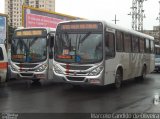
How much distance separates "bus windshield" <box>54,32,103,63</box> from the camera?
1436 cm

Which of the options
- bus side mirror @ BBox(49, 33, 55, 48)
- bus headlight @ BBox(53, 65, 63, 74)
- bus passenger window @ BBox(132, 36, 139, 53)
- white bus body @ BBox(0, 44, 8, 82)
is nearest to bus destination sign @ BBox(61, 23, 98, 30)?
bus headlight @ BBox(53, 65, 63, 74)

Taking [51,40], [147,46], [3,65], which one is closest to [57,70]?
[3,65]

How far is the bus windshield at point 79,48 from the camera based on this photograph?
14.4 metres

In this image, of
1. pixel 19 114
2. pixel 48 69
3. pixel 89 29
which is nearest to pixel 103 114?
pixel 19 114

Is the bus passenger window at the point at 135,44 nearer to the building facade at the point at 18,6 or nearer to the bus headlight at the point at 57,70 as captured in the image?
the bus headlight at the point at 57,70

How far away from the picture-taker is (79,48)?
47.8 ft

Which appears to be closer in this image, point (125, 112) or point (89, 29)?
point (125, 112)

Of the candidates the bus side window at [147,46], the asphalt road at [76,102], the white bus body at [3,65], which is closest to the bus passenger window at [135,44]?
the bus side window at [147,46]

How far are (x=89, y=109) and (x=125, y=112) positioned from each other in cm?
111

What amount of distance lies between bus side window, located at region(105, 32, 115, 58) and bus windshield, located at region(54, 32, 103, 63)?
360 mm

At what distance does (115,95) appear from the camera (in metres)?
14.0

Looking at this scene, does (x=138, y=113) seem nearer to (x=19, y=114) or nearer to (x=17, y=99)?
(x=19, y=114)

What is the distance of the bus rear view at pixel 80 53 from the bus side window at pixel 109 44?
1.14 feet

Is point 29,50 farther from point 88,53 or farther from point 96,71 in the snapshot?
point 96,71
